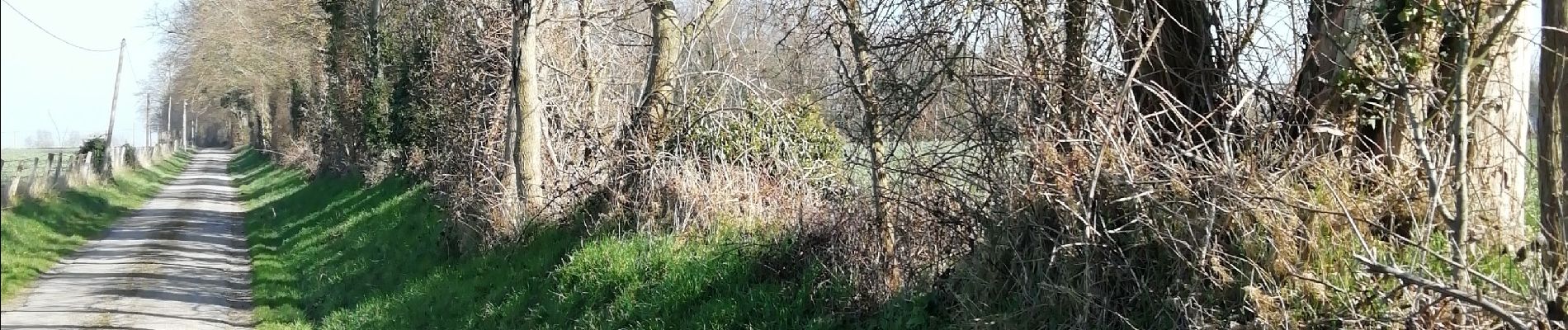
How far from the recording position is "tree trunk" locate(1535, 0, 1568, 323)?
4.71m

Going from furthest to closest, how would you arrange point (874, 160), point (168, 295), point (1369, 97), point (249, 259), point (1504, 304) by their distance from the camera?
point (249, 259)
point (168, 295)
point (874, 160)
point (1369, 97)
point (1504, 304)

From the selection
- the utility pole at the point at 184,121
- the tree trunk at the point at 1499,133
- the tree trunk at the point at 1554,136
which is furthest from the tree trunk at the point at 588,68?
the utility pole at the point at 184,121

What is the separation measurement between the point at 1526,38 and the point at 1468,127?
16.5 inches

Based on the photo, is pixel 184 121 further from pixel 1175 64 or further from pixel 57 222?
pixel 1175 64

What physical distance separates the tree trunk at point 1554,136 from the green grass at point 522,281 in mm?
3453

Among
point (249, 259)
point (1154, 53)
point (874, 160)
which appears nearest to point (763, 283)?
point (874, 160)

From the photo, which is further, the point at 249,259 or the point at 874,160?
the point at 249,259

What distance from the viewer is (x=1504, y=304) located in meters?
4.52

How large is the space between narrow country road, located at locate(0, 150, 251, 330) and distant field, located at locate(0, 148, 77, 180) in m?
1.55

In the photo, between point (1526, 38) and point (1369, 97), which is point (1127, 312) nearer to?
point (1369, 97)

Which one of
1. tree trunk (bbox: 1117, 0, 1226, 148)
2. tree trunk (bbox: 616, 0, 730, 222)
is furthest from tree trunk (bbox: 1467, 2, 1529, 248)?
tree trunk (bbox: 616, 0, 730, 222)

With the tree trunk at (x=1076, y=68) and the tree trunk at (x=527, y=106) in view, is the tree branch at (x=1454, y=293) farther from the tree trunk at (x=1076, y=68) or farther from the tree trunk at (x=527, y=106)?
the tree trunk at (x=527, y=106)

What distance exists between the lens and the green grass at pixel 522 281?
8898mm

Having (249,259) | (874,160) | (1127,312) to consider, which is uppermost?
(874,160)
